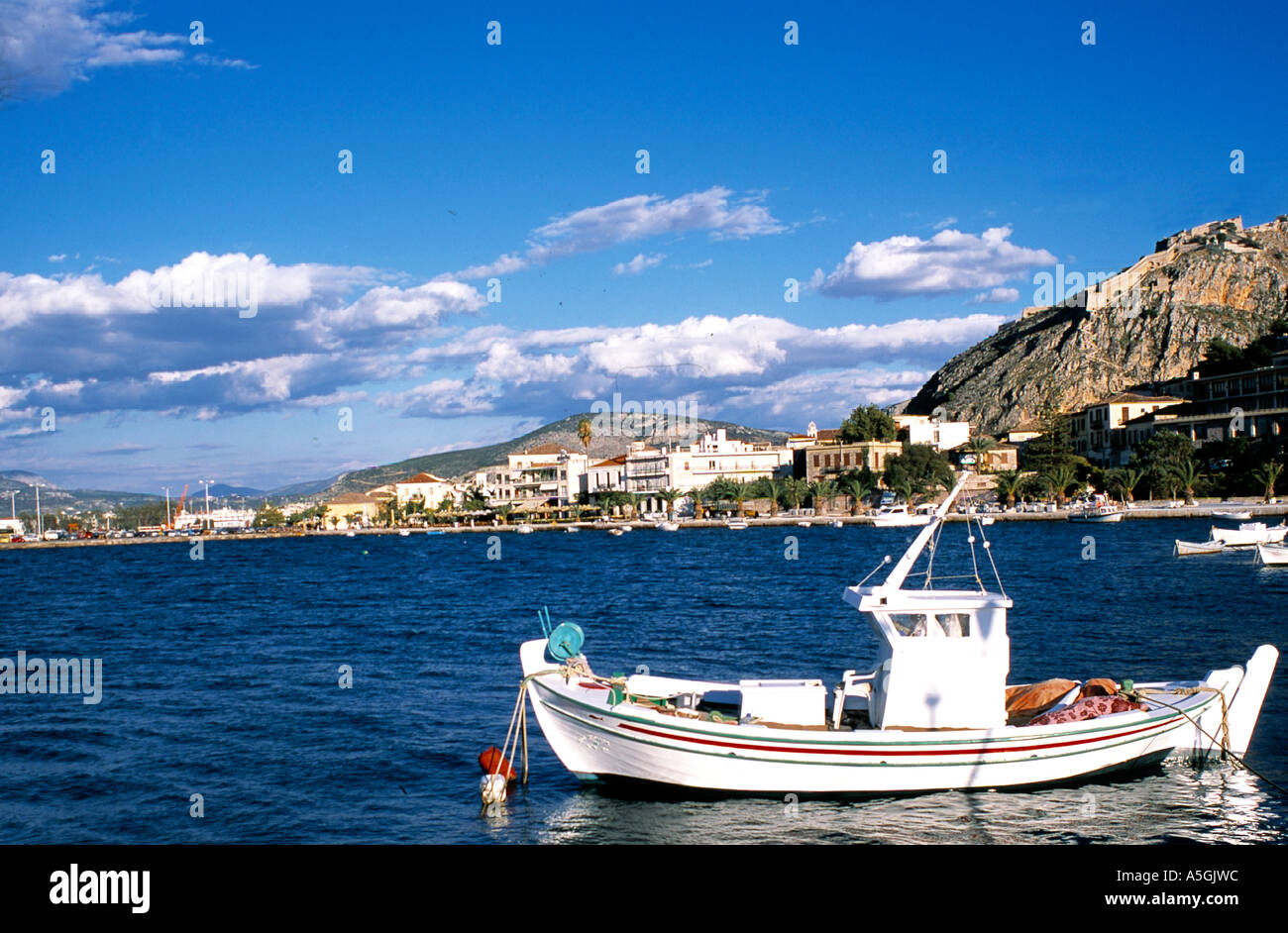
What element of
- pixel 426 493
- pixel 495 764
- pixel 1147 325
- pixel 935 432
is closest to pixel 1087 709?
pixel 495 764

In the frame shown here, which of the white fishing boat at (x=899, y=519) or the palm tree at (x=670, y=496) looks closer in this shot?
the white fishing boat at (x=899, y=519)

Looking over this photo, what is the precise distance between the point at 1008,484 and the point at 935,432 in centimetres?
2634

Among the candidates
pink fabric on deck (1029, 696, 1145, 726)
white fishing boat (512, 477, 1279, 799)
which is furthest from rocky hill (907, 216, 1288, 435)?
white fishing boat (512, 477, 1279, 799)

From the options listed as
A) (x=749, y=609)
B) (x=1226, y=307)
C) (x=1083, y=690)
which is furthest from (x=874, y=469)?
(x=1083, y=690)

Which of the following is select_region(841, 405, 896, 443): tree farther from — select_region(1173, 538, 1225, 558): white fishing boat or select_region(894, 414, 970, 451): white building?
select_region(1173, 538, 1225, 558): white fishing boat

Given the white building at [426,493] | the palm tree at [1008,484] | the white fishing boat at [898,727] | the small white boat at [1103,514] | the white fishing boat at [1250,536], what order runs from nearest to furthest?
the white fishing boat at [898,727] → the white fishing boat at [1250,536] → the small white boat at [1103,514] → the palm tree at [1008,484] → the white building at [426,493]

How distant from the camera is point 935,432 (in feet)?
469

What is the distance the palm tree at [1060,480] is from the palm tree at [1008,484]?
339 cm

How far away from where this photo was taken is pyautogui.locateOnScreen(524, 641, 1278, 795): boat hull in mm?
14117

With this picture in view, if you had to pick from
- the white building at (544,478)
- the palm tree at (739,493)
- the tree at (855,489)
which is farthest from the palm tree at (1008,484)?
the white building at (544,478)

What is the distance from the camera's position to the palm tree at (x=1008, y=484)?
116062mm

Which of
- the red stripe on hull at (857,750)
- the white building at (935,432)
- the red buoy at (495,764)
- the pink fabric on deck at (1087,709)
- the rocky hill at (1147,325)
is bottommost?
the red buoy at (495,764)

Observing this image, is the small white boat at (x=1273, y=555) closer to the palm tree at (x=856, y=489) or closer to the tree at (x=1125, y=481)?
the tree at (x=1125, y=481)
